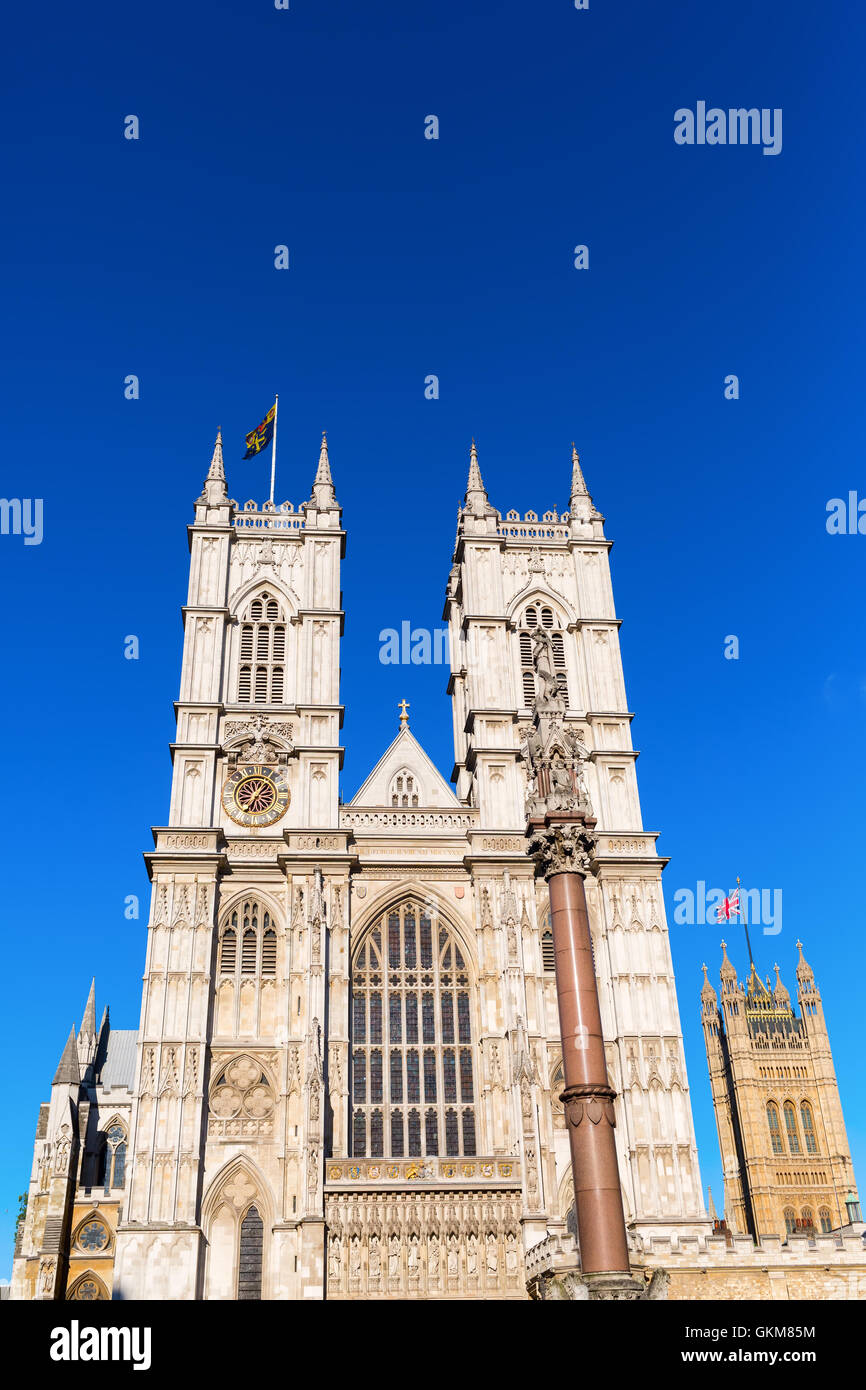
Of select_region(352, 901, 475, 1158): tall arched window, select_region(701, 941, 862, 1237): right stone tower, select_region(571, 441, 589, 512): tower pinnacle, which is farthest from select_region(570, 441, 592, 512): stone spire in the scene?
select_region(701, 941, 862, 1237): right stone tower

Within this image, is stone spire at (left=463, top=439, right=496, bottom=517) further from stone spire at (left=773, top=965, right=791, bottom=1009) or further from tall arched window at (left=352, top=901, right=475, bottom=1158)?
stone spire at (left=773, top=965, right=791, bottom=1009)

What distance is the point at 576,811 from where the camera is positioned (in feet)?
71.4

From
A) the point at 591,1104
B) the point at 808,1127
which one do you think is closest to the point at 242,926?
the point at 591,1104

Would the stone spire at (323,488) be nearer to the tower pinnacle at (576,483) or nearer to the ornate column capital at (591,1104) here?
the tower pinnacle at (576,483)

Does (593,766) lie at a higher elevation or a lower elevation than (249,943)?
higher

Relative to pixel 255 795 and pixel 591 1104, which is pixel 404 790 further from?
pixel 591 1104

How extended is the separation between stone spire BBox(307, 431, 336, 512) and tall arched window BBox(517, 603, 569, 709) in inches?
391

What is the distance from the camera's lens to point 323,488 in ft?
170

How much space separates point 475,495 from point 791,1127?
258 feet

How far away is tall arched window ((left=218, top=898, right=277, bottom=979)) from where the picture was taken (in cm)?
4088

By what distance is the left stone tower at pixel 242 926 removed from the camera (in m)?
35.8
